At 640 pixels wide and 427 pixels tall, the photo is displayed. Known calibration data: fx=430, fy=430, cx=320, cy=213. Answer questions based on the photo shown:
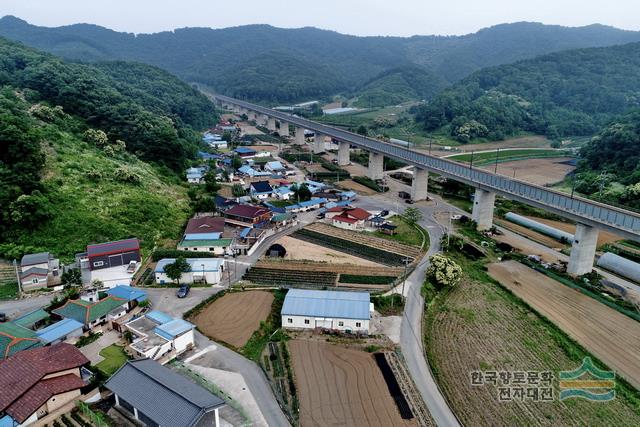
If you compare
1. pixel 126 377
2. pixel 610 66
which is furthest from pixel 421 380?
pixel 610 66

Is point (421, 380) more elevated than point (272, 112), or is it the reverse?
point (272, 112)

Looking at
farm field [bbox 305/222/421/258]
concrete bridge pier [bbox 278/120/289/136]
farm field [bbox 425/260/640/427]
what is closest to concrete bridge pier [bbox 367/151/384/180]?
farm field [bbox 305/222/421/258]

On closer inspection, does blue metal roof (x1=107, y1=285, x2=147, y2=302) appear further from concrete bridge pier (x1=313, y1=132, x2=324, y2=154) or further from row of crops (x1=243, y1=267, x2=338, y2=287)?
concrete bridge pier (x1=313, y1=132, x2=324, y2=154)

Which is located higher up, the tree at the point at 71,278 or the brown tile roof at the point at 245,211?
the brown tile roof at the point at 245,211

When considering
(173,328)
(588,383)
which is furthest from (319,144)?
(588,383)

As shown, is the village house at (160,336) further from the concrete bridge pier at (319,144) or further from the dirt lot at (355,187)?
the concrete bridge pier at (319,144)

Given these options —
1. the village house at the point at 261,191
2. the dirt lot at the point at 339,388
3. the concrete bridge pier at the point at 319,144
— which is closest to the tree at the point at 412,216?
the village house at the point at 261,191

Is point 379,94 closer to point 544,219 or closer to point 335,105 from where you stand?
point 335,105
